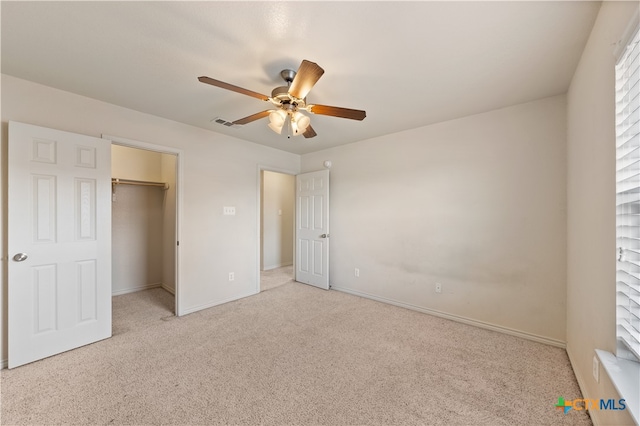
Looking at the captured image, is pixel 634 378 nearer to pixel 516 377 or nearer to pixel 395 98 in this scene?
pixel 516 377

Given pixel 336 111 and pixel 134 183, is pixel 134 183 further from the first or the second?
pixel 336 111

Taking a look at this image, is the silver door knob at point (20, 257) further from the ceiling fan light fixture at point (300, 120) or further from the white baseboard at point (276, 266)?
the white baseboard at point (276, 266)

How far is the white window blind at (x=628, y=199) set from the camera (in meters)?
1.12

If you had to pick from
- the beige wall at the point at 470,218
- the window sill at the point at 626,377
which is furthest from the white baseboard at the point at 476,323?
the window sill at the point at 626,377

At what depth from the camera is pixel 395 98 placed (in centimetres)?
249

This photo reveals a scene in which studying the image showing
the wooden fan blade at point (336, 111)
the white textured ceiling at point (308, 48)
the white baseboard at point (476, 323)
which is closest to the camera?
the white textured ceiling at point (308, 48)

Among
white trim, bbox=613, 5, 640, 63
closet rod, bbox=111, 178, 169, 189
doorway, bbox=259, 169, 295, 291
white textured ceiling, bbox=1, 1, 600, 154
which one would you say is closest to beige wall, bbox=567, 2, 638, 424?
white trim, bbox=613, 5, 640, 63

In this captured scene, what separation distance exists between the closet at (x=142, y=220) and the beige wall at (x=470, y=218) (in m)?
3.11

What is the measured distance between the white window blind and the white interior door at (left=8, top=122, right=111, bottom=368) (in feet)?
12.9

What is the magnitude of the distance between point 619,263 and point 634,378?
0.53 m

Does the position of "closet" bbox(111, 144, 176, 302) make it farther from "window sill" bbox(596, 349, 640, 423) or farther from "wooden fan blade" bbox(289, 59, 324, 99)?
"window sill" bbox(596, 349, 640, 423)

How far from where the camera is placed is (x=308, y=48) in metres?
1.73

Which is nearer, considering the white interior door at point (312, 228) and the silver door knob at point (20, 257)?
the silver door knob at point (20, 257)

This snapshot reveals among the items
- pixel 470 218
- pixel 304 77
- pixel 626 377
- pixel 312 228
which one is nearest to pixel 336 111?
pixel 304 77
